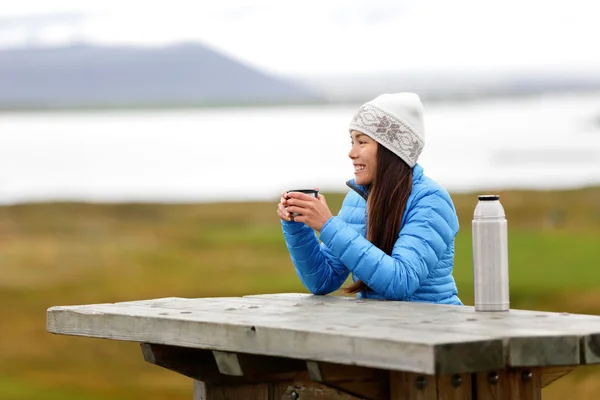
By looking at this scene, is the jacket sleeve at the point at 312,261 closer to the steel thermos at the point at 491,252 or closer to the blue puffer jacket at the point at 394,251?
the blue puffer jacket at the point at 394,251

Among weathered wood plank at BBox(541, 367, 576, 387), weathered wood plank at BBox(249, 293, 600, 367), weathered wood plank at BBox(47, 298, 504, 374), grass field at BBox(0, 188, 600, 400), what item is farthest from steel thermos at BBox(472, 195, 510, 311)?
grass field at BBox(0, 188, 600, 400)

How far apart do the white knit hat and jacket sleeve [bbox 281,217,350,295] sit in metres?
0.36

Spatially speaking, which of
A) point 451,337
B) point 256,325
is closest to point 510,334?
point 451,337

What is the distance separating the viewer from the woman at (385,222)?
3.34m

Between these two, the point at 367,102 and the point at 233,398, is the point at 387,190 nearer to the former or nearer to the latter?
the point at 367,102

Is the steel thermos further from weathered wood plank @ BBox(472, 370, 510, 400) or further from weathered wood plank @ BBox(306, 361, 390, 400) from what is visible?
weathered wood plank @ BBox(306, 361, 390, 400)

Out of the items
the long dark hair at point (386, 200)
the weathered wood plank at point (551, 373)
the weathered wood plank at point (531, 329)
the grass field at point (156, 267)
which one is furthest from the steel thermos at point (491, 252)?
the grass field at point (156, 267)

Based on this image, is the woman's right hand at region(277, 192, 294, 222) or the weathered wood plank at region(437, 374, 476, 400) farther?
the woman's right hand at region(277, 192, 294, 222)

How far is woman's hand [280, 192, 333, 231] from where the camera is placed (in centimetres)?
337

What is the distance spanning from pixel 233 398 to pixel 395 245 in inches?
28.2

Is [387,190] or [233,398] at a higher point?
[387,190]

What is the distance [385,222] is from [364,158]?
215 millimetres

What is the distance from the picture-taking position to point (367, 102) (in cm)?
359

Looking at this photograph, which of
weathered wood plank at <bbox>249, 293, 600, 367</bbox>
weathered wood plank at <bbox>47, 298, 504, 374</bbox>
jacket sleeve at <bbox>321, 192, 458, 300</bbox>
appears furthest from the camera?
jacket sleeve at <bbox>321, 192, 458, 300</bbox>
